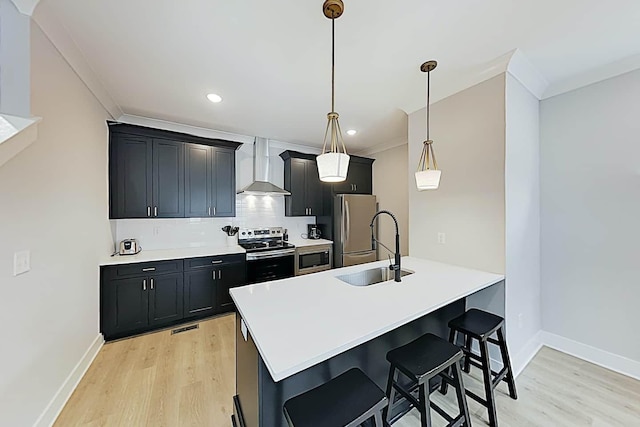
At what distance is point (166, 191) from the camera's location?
3.22 m

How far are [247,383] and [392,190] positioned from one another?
388 centimetres

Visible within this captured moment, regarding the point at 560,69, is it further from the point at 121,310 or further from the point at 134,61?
the point at 121,310

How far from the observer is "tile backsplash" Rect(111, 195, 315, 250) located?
3.28 meters

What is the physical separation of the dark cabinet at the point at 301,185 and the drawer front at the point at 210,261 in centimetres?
127

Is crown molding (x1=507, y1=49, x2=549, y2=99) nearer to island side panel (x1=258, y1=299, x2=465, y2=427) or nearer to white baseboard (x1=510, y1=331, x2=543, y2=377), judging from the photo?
island side panel (x1=258, y1=299, x2=465, y2=427)

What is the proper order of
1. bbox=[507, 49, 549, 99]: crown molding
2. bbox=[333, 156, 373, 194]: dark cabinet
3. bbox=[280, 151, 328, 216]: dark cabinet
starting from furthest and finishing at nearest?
bbox=[333, 156, 373, 194]: dark cabinet < bbox=[280, 151, 328, 216]: dark cabinet < bbox=[507, 49, 549, 99]: crown molding

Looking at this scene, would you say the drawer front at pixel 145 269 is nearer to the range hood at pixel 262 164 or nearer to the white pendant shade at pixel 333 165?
the range hood at pixel 262 164

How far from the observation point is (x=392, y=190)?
4508 millimetres

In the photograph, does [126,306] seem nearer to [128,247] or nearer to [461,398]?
[128,247]

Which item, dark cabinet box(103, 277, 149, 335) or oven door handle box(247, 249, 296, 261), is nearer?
dark cabinet box(103, 277, 149, 335)

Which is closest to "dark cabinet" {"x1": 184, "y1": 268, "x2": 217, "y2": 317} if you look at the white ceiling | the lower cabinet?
the lower cabinet

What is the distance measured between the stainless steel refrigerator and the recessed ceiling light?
2.32m

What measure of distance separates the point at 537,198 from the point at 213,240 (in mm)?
4291

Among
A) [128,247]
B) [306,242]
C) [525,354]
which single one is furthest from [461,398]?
[128,247]
